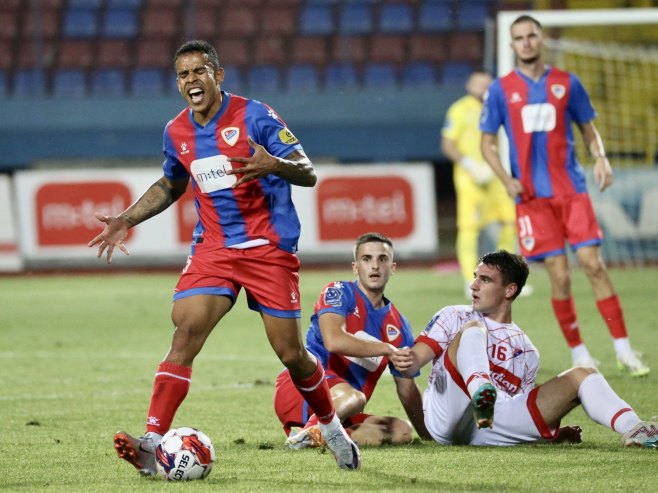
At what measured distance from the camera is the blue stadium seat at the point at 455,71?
19.7 metres

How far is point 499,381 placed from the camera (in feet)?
18.0

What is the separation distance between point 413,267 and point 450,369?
1220 cm

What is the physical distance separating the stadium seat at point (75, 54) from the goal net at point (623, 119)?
7645 millimetres

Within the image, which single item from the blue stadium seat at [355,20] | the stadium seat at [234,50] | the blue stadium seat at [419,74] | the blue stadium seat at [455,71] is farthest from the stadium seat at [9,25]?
the blue stadium seat at [455,71]

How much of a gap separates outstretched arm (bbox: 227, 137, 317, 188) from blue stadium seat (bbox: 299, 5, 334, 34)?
15899 millimetres

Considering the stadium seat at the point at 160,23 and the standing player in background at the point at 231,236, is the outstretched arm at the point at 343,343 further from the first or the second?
the stadium seat at the point at 160,23

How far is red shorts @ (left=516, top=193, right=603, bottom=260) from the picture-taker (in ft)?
25.8

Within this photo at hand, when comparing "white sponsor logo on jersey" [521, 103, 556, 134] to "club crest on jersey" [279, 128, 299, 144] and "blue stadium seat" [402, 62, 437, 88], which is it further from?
"blue stadium seat" [402, 62, 437, 88]

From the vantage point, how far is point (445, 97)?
18.5 metres

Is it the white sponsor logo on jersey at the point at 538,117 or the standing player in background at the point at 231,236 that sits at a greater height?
the white sponsor logo on jersey at the point at 538,117

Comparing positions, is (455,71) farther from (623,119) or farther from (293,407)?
(293,407)

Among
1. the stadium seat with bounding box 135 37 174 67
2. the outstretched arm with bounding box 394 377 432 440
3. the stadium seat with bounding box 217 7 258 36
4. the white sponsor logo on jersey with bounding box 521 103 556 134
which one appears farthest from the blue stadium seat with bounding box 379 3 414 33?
the outstretched arm with bounding box 394 377 432 440

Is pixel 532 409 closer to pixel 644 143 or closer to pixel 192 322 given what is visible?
pixel 192 322

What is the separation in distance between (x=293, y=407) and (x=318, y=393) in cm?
68
